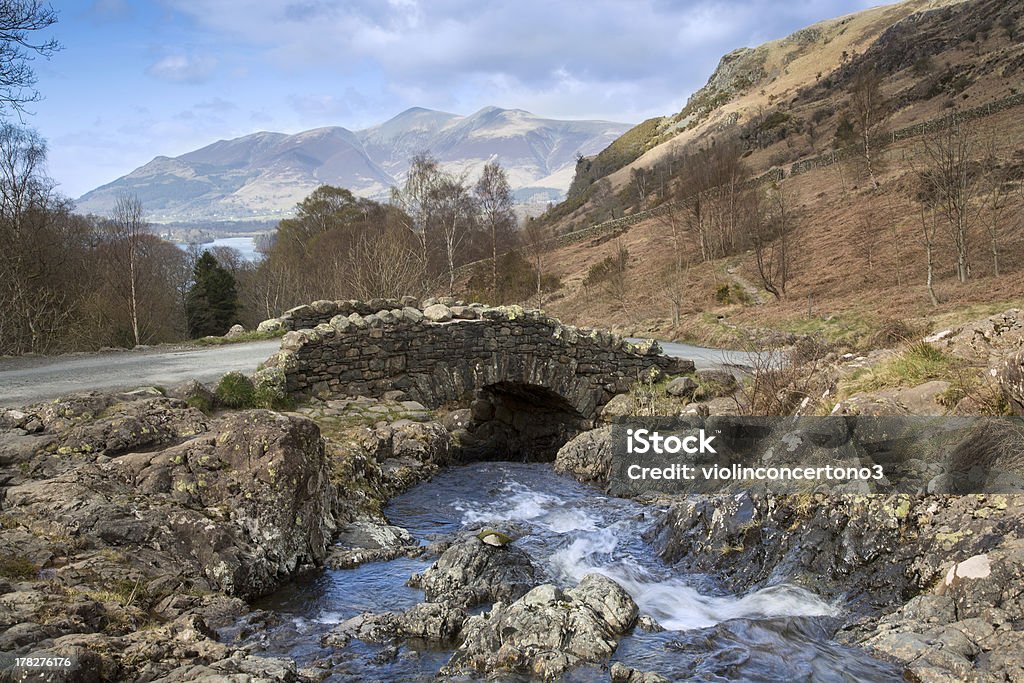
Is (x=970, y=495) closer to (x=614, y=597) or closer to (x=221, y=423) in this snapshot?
(x=614, y=597)

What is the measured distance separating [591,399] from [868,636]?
9.99 metres

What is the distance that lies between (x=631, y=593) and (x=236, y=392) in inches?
287

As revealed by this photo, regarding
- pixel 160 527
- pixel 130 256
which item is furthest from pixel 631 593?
pixel 130 256

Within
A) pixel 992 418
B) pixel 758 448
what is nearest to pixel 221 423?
pixel 758 448

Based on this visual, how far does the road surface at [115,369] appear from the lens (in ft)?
36.9

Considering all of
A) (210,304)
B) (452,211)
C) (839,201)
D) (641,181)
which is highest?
(641,181)

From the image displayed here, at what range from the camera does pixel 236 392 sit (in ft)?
36.9

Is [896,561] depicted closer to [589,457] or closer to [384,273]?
[589,457]

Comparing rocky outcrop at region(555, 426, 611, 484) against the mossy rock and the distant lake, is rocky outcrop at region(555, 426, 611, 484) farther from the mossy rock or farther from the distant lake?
the distant lake

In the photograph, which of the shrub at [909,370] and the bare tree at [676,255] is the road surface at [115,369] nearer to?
the shrub at [909,370]

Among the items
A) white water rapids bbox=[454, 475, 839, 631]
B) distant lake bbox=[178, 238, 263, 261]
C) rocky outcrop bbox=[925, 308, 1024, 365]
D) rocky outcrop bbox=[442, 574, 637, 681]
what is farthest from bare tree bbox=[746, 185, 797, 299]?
distant lake bbox=[178, 238, 263, 261]

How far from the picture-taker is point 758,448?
9898 mm

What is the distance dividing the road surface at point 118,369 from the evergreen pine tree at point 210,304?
22.4 metres

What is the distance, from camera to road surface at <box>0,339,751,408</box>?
11.2 metres
